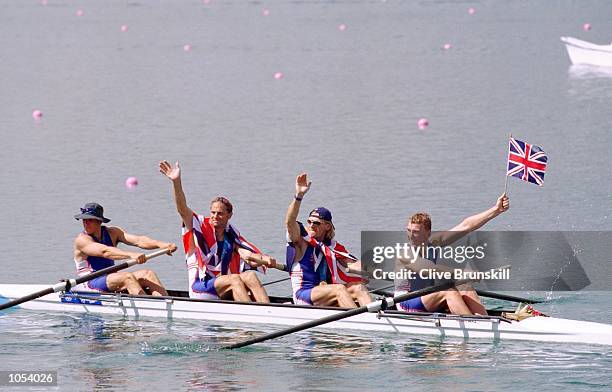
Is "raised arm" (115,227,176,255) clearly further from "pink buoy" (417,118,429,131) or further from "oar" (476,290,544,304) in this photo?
"pink buoy" (417,118,429,131)

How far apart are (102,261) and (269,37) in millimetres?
33030

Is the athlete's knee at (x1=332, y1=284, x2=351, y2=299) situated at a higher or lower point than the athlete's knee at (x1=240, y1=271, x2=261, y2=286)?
lower

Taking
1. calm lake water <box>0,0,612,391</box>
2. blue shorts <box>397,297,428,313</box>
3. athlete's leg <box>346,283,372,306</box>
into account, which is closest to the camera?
calm lake water <box>0,0,612,391</box>

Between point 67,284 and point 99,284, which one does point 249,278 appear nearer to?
point 99,284

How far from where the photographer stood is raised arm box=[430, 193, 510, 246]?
12900 millimetres

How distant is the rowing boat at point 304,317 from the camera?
42.6ft

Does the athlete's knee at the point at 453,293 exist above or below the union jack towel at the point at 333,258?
below

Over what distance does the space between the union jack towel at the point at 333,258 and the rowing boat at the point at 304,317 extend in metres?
0.47

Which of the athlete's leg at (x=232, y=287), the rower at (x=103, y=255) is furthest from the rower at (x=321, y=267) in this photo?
the rower at (x=103, y=255)

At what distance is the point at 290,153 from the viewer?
2530 cm

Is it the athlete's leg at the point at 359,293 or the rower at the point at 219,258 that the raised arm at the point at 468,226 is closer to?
the athlete's leg at the point at 359,293

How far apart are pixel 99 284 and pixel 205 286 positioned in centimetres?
142

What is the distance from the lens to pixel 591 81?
34688 millimetres

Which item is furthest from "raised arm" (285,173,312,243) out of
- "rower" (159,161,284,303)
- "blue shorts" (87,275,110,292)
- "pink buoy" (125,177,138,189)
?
"pink buoy" (125,177,138,189)
